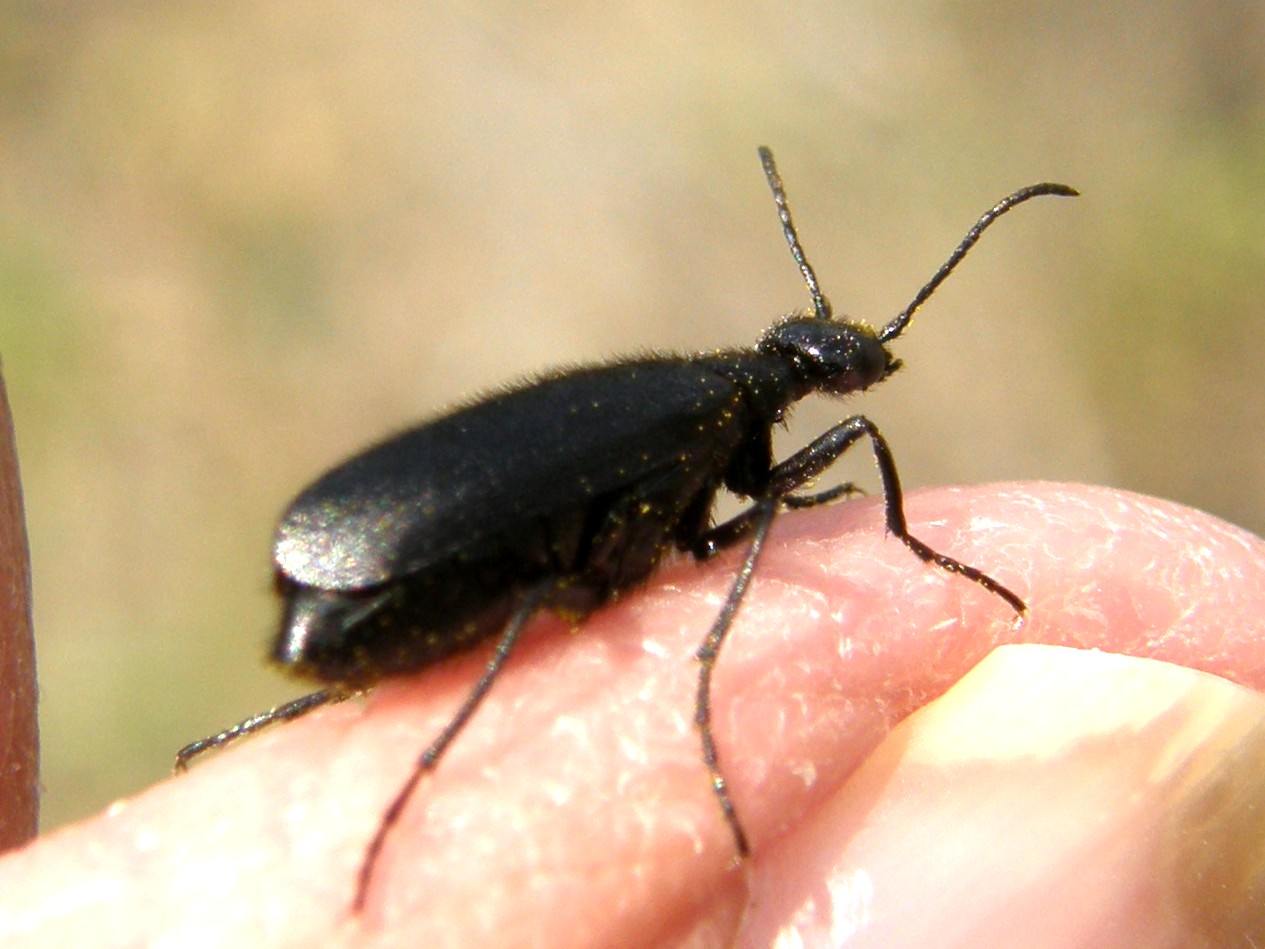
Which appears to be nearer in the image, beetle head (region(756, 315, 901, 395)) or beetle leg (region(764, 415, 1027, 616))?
beetle leg (region(764, 415, 1027, 616))

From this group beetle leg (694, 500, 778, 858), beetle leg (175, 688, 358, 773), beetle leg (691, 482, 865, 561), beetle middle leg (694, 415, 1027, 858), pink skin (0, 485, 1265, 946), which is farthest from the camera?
beetle leg (691, 482, 865, 561)

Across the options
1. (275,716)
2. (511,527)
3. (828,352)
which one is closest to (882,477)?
(828,352)

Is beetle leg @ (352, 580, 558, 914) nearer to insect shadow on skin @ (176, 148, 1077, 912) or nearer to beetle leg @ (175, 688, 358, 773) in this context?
insect shadow on skin @ (176, 148, 1077, 912)

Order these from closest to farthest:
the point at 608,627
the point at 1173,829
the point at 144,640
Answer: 1. the point at 1173,829
2. the point at 608,627
3. the point at 144,640

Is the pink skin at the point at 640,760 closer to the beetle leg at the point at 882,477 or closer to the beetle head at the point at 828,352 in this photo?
the beetle leg at the point at 882,477

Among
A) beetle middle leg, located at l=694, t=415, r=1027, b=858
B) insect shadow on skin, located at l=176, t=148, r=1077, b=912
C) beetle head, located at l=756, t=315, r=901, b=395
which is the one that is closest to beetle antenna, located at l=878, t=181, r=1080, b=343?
beetle head, located at l=756, t=315, r=901, b=395

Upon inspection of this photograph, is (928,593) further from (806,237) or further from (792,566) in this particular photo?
(806,237)

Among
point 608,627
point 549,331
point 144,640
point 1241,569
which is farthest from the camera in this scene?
point 549,331

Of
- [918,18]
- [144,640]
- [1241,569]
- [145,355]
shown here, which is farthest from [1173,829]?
[918,18]
